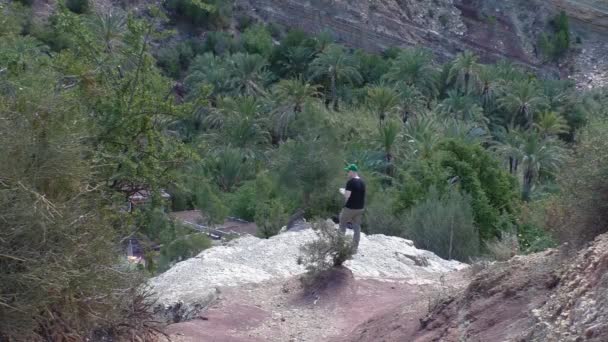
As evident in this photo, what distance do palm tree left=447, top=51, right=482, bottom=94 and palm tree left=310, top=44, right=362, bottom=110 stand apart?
21.9 ft

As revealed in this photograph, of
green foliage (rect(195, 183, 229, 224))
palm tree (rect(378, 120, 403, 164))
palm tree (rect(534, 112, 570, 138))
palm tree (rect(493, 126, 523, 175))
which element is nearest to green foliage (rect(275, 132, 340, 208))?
green foliage (rect(195, 183, 229, 224))

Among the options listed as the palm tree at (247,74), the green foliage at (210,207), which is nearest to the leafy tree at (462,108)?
the palm tree at (247,74)

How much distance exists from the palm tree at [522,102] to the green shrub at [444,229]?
34209mm

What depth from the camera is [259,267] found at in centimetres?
1500

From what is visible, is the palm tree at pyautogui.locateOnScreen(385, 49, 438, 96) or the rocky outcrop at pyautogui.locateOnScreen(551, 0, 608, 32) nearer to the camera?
the palm tree at pyautogui.locateOnScreen(385, 49, 438, 96)

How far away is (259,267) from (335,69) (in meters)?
51.5

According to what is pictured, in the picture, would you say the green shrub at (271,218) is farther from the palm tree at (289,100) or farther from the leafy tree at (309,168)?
the palm tree at (289,100)

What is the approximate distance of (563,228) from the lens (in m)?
9.24

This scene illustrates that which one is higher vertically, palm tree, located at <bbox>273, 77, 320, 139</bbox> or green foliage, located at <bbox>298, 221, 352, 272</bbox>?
green foliage, located at <bbox>298, 221, 352, 272</bbox>

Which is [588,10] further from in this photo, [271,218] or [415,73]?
[271,218]

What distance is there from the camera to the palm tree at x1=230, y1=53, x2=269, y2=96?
63094 mm

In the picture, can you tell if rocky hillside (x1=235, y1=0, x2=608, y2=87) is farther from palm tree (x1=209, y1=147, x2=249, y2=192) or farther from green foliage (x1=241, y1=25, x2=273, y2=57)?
palm tree (x1=209, y1=147, x2=249, y2=192)

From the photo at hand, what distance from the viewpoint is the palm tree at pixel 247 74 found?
63.1 m

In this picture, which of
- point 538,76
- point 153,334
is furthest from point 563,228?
point 538,76
